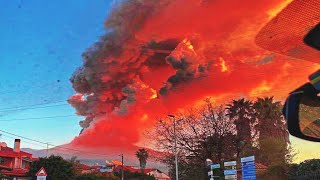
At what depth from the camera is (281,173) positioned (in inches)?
1064

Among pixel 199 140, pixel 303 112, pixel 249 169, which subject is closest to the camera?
pixel 303 112

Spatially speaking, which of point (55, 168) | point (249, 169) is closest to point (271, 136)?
point (249, 169)

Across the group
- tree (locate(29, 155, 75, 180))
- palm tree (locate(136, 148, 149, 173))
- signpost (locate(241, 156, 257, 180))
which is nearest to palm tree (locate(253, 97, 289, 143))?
signpost (locate(241, 156, 257, 180))

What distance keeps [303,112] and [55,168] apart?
5289cm

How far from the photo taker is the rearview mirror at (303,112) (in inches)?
89.7

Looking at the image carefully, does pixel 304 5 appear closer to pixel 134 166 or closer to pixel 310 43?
pixel 310 43

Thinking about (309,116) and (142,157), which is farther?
Answer: (142,157)

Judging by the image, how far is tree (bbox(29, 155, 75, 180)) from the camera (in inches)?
2040

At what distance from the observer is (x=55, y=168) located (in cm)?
5228

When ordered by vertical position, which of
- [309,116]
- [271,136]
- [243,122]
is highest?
[243,122]

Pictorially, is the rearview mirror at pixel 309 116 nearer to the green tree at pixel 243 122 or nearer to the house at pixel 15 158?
the green tree at pixel 243 122

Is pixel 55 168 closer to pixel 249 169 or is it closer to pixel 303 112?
pixel 249 169

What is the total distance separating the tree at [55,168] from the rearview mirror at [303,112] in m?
51.9

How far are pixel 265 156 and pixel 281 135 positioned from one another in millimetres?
6277
